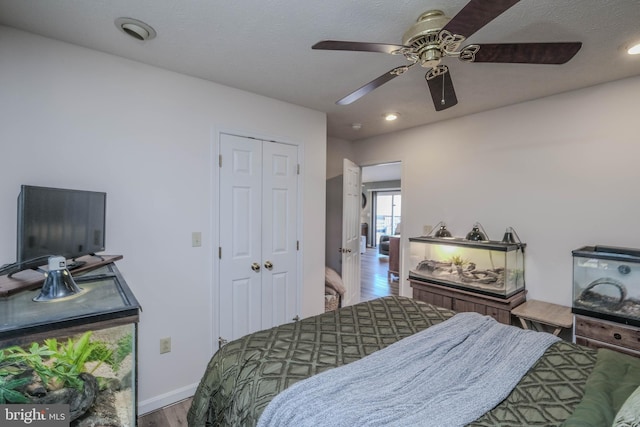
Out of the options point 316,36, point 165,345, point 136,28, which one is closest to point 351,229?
point 165,345

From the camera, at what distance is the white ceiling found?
1514 mm

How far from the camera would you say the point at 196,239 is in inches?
94.7

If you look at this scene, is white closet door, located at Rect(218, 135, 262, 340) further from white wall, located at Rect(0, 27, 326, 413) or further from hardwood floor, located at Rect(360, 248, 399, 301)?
hardwood floor, located at Rect(360, 248, 399, 301)

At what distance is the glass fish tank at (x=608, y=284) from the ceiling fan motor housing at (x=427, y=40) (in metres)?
1.86

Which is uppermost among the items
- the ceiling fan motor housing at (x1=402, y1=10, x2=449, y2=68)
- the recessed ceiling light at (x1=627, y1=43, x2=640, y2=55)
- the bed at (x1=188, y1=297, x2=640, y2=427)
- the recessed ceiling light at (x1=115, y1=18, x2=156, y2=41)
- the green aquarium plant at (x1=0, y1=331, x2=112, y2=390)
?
the recessed ceiling light at (x1=627, y1=43, x2=640, y2=55)

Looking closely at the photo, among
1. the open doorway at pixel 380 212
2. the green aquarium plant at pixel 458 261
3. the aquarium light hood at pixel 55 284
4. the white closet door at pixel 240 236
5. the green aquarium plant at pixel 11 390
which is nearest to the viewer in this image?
the green aquarium plant at pixel 11 390

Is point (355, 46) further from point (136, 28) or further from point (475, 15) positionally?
point (136, 28)

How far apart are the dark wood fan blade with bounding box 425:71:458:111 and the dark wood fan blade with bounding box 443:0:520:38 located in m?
0.47

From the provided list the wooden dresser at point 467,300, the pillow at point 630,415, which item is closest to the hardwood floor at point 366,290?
the wooden dresser at point 467,300

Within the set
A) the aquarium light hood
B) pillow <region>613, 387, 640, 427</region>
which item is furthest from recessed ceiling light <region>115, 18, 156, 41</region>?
pillow <region>613, 387, 640, 427</region>

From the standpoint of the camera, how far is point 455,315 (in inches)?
77.7

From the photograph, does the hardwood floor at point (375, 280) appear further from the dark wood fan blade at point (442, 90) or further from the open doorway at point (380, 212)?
the dark wood fan blade at point (442, 90)

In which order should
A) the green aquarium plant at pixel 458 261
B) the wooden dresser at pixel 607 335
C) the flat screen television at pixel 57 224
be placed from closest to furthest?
the flat screen television at pixel 57 224
the wooden dresser at pixel 607 335
the green aquarium plant at pixel 458 261

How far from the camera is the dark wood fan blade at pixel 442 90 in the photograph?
1714 mm
